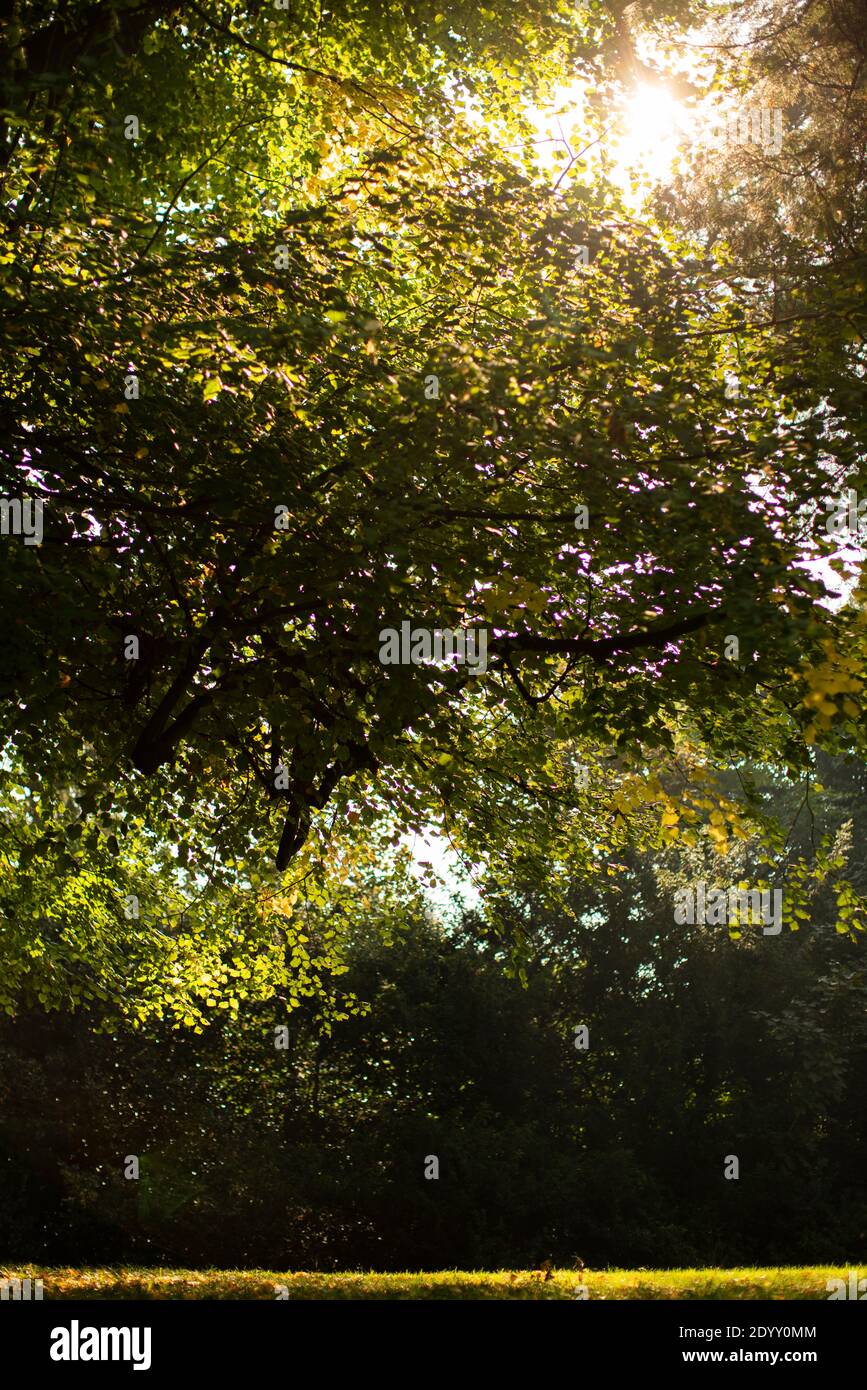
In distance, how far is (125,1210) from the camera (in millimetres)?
20469

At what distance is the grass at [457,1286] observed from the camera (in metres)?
9.73

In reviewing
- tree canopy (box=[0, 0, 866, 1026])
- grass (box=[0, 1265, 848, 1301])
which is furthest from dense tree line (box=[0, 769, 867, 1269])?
tree canopy (box=[0, 0, 866, 1026])

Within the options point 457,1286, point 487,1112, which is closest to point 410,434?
point 457,1286

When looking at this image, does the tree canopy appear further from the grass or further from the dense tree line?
the dense tree line

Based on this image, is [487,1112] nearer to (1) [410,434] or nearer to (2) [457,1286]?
(2) [457,1286]

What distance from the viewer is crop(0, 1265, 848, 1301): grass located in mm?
9734

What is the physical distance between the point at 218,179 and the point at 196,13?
2046 millimetres

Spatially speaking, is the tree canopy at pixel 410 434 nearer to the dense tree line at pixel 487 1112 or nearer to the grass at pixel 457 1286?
the grass at pixel 457 1286

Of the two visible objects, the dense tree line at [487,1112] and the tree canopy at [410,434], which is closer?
the tree canopy at [410,434]

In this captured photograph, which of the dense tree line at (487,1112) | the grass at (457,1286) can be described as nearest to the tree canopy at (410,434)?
the grass at (457,1286)

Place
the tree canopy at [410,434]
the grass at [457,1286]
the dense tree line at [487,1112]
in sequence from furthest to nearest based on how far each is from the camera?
the dense tree line at [487,1112], the grass at [457,1286], the tree canopy at [410,434]
